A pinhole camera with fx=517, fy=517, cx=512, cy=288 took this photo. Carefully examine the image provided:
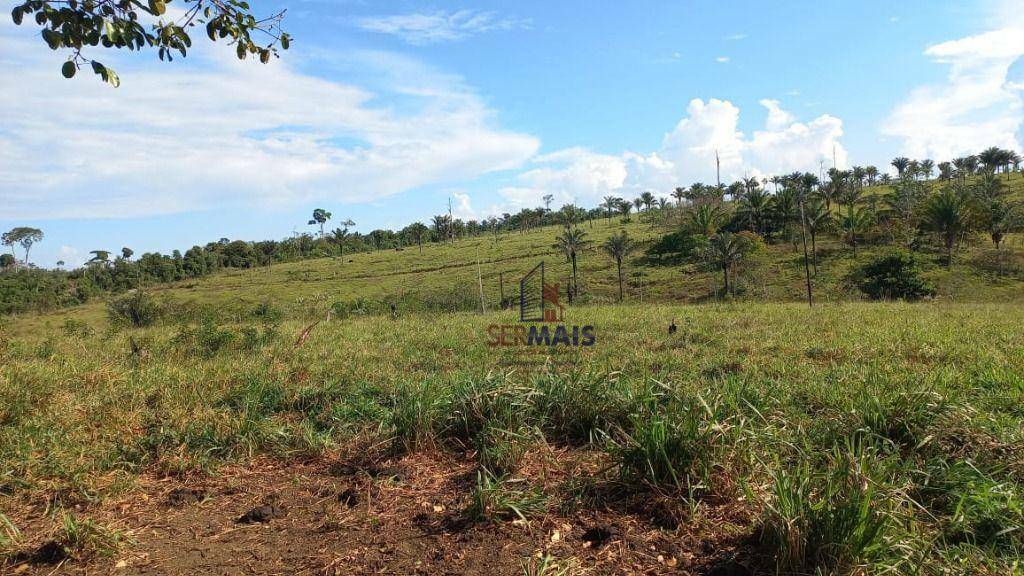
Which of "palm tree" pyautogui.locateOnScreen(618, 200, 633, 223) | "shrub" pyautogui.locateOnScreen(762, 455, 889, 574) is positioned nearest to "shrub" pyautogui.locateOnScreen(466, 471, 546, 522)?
"shrub" pyautogui.locateOnScreen(762, 455, 889, 574)

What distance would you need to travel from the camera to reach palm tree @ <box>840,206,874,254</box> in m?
45.9

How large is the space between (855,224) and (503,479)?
5313 cm

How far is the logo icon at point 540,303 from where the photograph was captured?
20.8m

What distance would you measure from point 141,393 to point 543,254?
53802 mm

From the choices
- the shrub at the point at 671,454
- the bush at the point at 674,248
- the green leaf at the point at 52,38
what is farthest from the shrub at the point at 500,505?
the bush at the point at 674,248

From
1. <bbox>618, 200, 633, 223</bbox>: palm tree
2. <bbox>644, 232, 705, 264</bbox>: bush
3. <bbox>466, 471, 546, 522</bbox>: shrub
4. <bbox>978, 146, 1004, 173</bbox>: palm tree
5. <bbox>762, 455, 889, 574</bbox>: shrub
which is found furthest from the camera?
<bbox>618, 200, 633, 223</bbox>: palm tree

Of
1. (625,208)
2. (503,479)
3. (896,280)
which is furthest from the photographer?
(625,208)

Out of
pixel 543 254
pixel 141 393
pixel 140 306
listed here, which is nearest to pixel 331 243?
pixel 543 254

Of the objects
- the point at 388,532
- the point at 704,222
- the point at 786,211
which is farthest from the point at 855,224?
the point at 388,532

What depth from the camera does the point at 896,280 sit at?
35906mm

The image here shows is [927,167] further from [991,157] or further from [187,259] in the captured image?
[187,259]

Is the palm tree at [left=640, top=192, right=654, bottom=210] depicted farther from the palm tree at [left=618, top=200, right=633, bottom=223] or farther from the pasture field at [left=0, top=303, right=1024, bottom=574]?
the pasture field at [left=0, top=303, right=1024, bottom=574]

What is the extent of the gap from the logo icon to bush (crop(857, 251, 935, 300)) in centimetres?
2303

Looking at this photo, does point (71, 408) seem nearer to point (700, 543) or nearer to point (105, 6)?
point (105, 6)
